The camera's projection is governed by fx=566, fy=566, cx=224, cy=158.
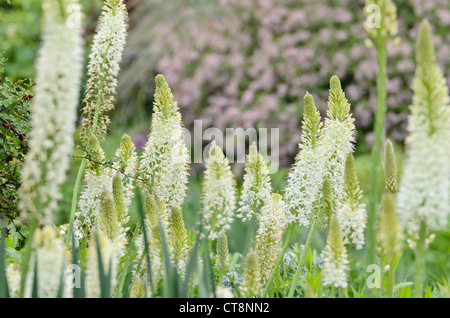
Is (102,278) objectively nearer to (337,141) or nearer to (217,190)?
(217,190)

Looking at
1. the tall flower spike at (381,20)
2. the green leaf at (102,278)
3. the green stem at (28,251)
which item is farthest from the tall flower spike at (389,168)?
the green stem at (28,251)

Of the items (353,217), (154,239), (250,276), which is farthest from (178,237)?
(353,217)

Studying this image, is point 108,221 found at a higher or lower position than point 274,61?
lower

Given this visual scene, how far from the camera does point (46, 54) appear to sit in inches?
76.8

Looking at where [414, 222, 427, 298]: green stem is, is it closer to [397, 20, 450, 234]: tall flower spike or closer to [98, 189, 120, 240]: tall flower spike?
[397, 20, 450, 234]: tall flower spike

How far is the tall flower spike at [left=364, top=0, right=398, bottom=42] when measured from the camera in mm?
2027

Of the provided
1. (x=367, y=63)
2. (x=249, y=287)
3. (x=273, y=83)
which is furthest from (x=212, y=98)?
(x=249, y=287)

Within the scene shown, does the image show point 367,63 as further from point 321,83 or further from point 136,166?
point 136,166

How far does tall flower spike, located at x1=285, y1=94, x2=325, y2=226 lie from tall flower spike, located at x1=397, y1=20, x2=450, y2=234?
0.98 metres

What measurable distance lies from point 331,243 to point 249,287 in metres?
0.38

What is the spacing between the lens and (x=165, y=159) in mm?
3072

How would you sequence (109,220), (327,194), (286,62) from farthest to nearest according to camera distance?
(286,62), (327,194), (109,220)

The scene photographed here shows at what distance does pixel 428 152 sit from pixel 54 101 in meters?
1.31

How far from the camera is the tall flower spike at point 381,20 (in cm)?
203
